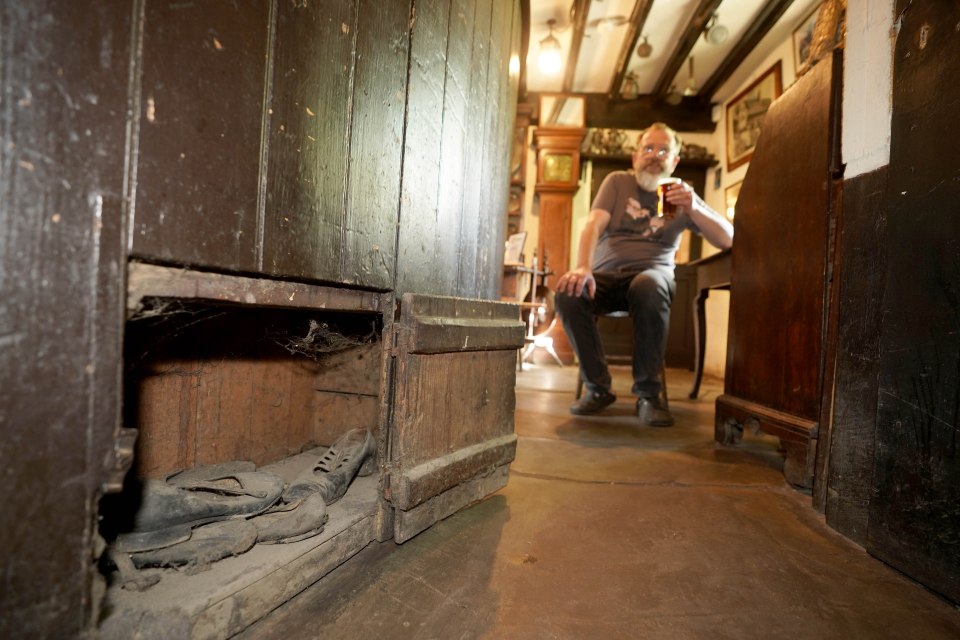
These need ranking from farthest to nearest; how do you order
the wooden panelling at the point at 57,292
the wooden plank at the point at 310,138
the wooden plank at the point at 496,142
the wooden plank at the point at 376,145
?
the wooden plank at the point at 496,142 < the wooden plank at the point at 376,145 < the wooden plank at the point at 310,138 < the wooden panelling at the point at 57,292

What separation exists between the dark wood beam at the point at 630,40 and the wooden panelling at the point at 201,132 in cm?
446

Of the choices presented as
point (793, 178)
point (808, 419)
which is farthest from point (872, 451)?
point (793, 178)

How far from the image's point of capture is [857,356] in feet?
3.32

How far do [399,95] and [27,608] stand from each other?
2.88 feet

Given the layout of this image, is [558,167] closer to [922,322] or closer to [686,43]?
[686,43]

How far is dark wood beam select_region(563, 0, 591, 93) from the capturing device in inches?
158

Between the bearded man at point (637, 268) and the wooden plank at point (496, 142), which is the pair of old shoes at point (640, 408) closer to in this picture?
the bearded man at point (637, 268)

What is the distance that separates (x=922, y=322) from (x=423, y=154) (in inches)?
41.8

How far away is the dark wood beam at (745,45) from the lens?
3893 millimetres

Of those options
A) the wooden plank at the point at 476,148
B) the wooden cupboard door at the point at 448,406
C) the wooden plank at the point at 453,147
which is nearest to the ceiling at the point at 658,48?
the wooden plank at the point at 476,148

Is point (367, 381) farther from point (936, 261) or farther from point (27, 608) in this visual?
point (936, 261)

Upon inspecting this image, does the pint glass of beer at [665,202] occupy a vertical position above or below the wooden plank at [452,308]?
above

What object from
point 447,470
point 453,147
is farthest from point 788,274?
point 447,470

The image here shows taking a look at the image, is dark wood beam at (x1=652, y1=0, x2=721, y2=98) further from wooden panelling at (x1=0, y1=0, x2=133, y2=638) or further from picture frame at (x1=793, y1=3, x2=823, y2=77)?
wooden panelling at (x1=0, y1=0, x2=133, y2=638)
